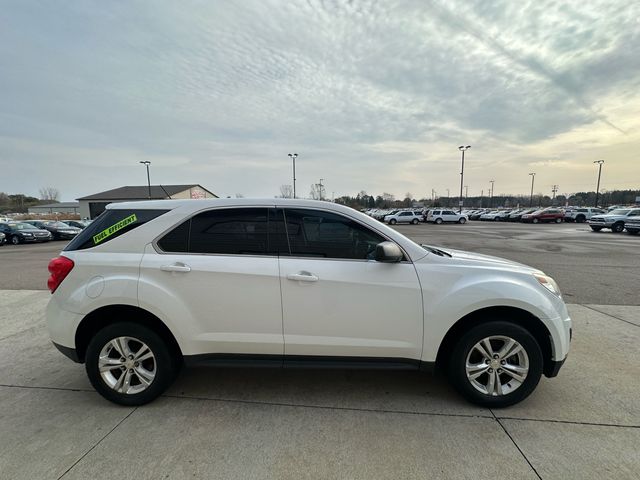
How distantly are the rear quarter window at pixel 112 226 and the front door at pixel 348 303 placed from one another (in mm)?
1326

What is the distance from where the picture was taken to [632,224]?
1967 centimetres

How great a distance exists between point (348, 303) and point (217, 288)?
3.61 ft

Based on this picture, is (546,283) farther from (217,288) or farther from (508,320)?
(217,288)

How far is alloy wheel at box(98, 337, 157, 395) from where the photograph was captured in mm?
2744

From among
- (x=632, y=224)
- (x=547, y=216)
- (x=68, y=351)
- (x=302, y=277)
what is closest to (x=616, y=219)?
(x=632, y=224)

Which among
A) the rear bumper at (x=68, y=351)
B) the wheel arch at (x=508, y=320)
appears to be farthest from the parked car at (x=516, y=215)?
the rear bumper at (x=68, y=351)

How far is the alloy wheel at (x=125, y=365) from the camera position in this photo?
274 centimetres

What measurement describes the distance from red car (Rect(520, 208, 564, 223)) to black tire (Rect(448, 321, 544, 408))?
41117 millimetres

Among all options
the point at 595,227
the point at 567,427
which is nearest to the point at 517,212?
the point at 595,227

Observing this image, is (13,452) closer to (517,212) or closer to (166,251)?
(166,251)

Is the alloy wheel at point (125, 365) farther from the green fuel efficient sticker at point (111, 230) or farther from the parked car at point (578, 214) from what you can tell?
the parked car at point (578, 214)

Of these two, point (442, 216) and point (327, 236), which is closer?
point (327, 236)

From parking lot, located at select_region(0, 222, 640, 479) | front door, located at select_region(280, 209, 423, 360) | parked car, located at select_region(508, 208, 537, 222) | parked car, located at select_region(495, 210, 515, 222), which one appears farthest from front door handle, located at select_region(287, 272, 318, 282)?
parked car, located at select_region(495, 210, 515, 222)

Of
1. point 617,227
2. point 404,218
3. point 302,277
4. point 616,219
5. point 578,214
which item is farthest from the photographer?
point 404,218
